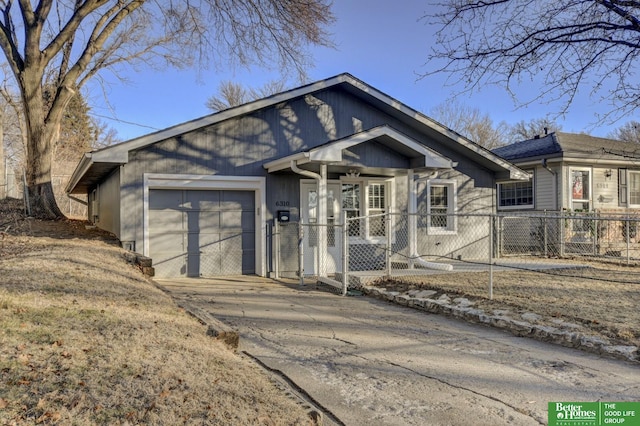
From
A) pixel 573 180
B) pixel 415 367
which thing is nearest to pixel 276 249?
pixel 415 367

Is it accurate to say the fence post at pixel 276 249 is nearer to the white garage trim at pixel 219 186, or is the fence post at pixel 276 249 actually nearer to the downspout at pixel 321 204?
the white garage trim at pixel 219 186

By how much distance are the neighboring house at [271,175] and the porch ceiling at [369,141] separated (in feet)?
0.08

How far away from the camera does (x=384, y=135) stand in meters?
10.1

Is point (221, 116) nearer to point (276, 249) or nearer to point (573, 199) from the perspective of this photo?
point (276, 249)

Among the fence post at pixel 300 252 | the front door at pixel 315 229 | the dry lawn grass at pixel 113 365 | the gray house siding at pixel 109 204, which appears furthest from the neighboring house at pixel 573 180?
the dry lawn grass at pixel 113 365

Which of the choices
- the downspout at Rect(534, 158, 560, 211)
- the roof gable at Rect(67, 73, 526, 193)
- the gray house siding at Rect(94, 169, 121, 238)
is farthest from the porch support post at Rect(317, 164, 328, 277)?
the downspout at Rect(534, 158, 560, 211)

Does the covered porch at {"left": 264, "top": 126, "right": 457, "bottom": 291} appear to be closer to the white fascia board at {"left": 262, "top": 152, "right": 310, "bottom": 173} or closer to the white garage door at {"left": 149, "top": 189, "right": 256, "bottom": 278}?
the white fascia board at {"left": 262, "top": 152, "right": 310, "bottom": 173}

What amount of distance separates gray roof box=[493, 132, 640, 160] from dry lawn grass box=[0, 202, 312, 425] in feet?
46.7

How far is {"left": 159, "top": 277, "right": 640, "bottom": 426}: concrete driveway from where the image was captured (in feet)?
11.9

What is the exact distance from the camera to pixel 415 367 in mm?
4621

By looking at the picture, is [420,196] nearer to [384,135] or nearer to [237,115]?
[384,135]

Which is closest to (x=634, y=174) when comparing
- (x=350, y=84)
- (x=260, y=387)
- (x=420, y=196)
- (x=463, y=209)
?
(x=463, y=209)

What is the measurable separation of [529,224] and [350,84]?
30.9 ft

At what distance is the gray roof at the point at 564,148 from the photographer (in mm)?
15704
